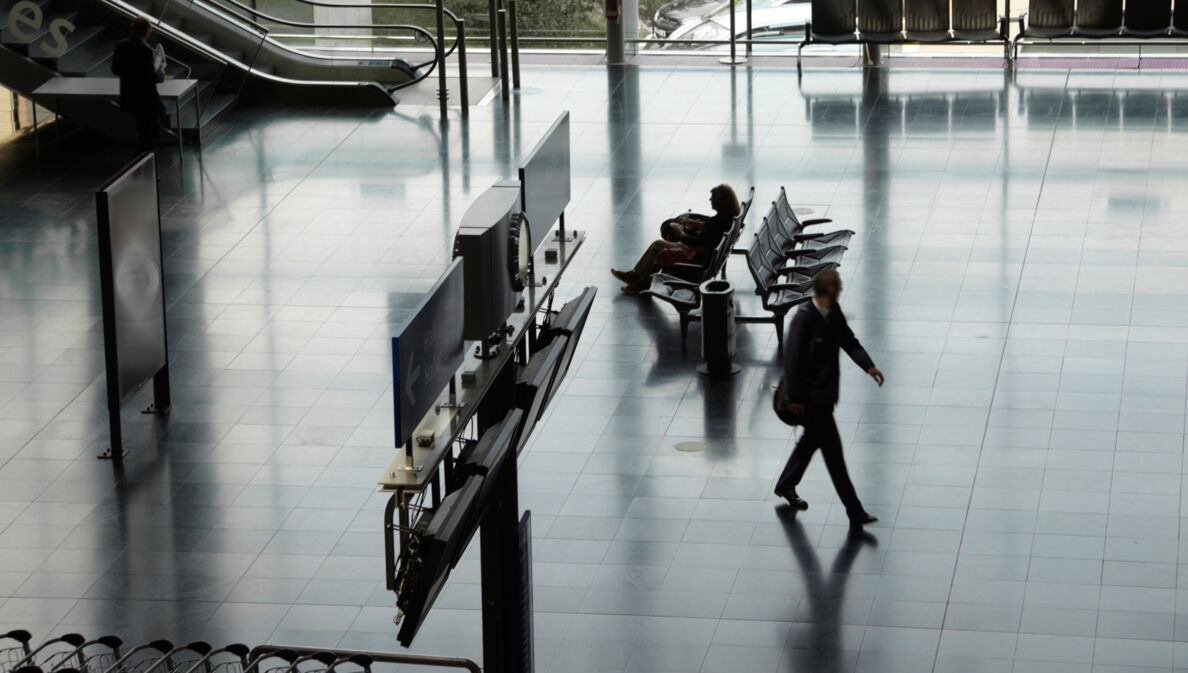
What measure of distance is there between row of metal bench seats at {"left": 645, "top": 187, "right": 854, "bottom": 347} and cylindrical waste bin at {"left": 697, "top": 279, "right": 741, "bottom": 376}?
555 mm

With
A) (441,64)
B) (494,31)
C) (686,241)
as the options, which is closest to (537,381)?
(686,241)

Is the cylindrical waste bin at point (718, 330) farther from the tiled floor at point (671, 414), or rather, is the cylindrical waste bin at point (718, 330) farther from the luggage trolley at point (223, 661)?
the luggage trolley at point (223, 661)

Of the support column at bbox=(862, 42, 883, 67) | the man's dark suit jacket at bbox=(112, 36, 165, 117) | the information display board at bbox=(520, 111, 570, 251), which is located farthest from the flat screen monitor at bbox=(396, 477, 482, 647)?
the support column at bbox=(862, 42, 883, 67)

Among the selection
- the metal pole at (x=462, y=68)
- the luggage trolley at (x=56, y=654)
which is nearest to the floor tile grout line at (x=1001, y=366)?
the luggage trolley at (x=56, y=654)

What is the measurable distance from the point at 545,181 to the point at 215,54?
565 inches

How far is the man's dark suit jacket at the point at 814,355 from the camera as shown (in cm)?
1015

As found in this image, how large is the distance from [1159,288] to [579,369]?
4.92m

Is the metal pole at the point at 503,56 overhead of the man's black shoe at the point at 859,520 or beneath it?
overhead

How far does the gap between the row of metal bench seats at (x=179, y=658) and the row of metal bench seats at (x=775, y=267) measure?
5288 mm

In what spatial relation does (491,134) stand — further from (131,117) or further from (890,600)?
(890,600)

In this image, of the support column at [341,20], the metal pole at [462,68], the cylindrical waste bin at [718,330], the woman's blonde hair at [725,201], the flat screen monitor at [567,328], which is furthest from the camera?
the support column at [341,20]

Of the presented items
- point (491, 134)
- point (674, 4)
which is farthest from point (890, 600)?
point (674, 4)

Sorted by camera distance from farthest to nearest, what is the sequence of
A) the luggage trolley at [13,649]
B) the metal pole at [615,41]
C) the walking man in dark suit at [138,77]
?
the metal pole at [615,41] → the walking man in dark suit at [138,77] → the luggage trolley at [13,649]

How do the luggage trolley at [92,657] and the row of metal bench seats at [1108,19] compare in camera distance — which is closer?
the luggage trolley at [92,657]
